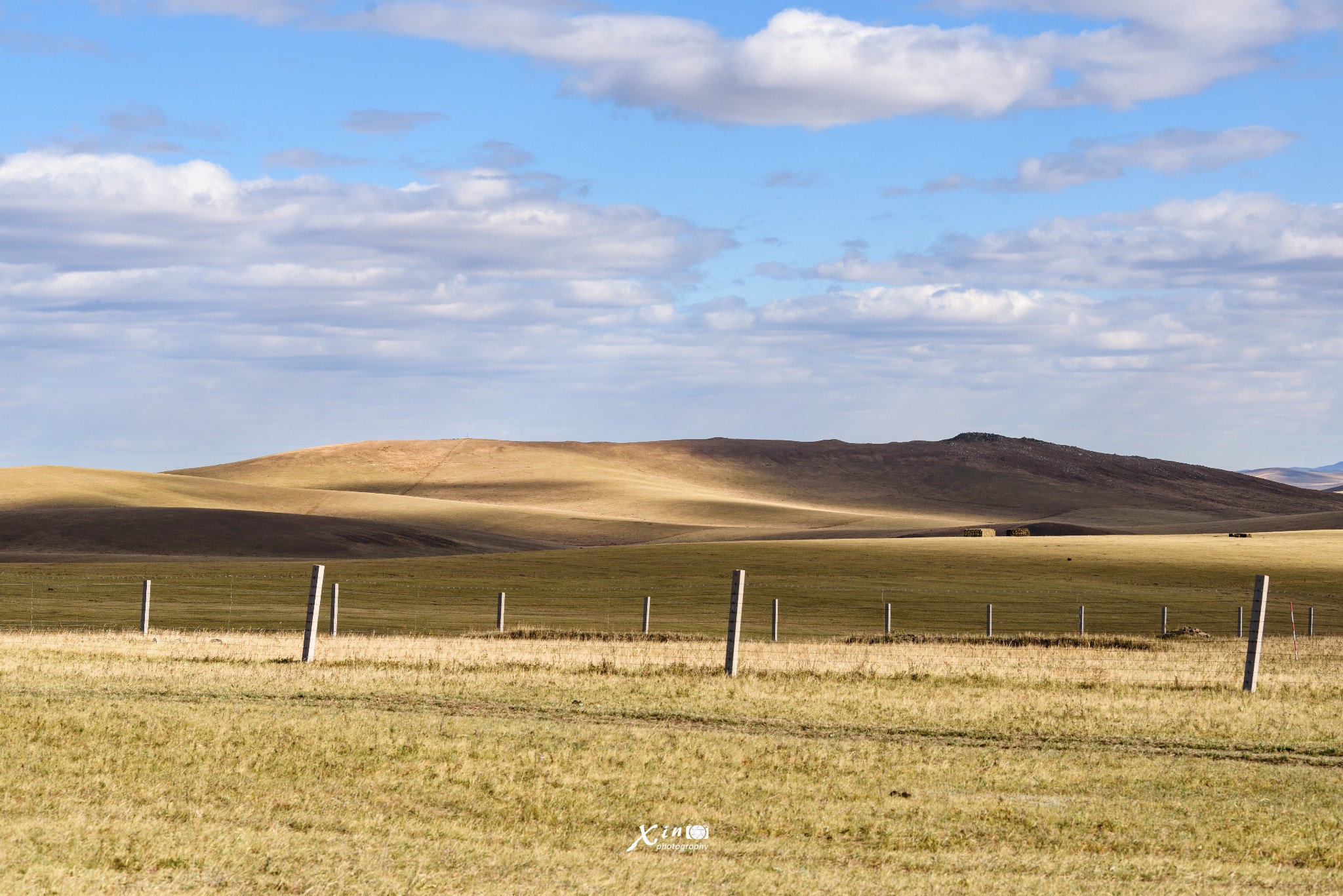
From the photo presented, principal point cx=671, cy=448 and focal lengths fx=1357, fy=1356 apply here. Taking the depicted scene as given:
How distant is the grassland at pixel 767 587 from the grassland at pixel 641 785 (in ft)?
59.7

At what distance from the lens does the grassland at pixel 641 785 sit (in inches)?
347

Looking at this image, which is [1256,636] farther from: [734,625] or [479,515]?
[479,515]

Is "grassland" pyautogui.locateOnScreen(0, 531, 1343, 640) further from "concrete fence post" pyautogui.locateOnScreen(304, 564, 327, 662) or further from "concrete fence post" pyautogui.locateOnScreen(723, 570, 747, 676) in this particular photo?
"concrete fence post" pyautogui.locateOnScreen(723, 570, 747, 676)

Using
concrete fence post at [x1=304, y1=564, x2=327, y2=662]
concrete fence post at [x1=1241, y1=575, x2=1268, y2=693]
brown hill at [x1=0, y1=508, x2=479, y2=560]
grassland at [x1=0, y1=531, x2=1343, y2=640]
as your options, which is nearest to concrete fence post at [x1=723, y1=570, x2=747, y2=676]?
concrete fence post at [x1=304, y1=564, x2=327, y2=662]

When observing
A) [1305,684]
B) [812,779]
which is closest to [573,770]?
[812,779]

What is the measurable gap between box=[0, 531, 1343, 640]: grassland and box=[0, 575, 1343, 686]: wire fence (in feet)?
0.74

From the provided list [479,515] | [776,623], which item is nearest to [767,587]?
[776,623]

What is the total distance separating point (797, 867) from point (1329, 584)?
2123 inches

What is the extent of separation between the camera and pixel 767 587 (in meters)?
54.6

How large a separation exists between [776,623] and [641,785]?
72.6ft

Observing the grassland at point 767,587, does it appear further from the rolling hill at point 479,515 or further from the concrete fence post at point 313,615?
the rolling hill at point 479,515

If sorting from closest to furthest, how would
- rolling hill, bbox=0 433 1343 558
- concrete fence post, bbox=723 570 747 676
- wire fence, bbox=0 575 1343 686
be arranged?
concrete fence post, bbox=723 570 747 676 < wire fence, bbox=0 575 1343 686 < rolling hill, bbox=0 433 1343 558

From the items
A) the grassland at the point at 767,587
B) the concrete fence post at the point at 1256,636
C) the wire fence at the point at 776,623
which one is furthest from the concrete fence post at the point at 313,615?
the concrete fence post at the point at 1256,636

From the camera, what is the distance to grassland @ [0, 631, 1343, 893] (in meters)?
8.82
